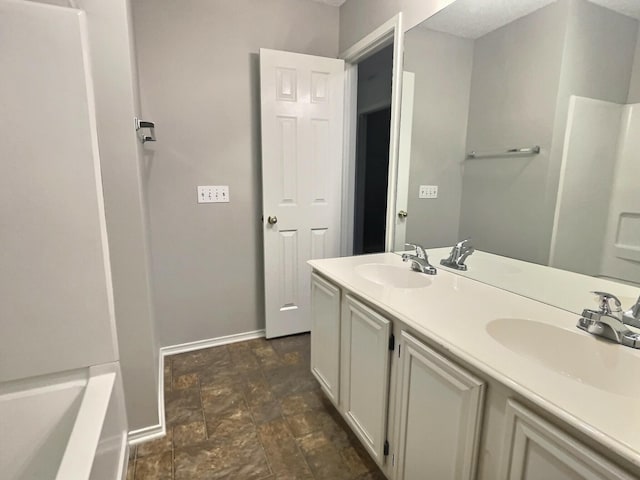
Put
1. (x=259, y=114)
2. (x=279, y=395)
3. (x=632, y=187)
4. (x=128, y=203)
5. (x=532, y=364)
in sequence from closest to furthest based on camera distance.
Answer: (x=532, y=364) < (x=632, y=187) < (x=128, y=203) < (x=279, y=395) < (x=259, y=114)

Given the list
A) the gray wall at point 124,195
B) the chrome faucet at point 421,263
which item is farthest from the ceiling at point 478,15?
the gray wall at point 124,195

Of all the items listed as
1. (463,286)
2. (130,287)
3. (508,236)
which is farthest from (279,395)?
(508,236)

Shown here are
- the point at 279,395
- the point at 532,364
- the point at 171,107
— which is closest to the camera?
the point at 532,364

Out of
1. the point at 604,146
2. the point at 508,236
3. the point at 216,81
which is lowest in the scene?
the point at 508,236

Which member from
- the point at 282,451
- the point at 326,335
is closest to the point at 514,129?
the point at 326,335

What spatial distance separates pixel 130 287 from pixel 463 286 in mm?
1477

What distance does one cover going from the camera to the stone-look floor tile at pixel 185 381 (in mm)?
2072

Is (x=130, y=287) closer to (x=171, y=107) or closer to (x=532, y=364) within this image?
(x=171, y=107)

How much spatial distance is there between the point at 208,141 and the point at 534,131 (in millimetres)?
1946

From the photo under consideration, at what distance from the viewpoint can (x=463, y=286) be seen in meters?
1.40

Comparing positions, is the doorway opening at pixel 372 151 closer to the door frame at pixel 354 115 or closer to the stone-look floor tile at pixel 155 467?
the door frame at pixel 354 115

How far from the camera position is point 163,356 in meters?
2.41

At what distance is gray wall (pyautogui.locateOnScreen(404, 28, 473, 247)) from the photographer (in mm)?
1595

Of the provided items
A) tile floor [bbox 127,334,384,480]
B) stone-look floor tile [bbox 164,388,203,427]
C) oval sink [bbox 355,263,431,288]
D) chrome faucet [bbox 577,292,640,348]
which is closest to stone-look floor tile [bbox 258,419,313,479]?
tile floor [bbox 127,334,384,480]
